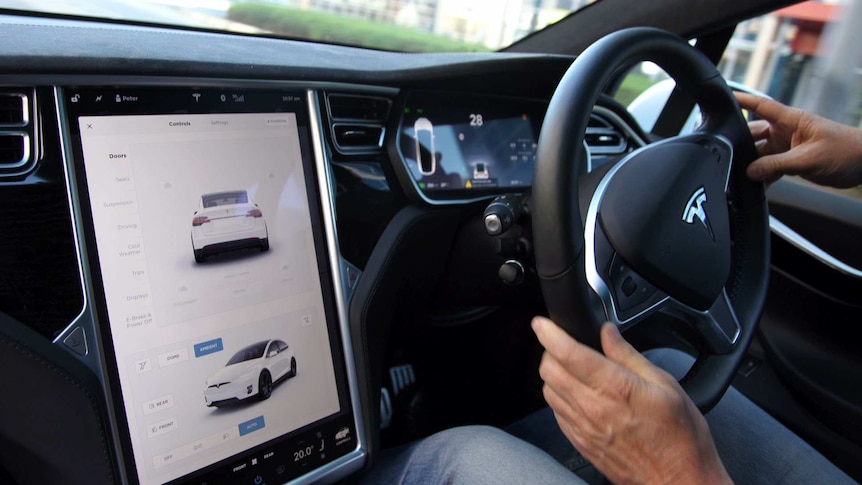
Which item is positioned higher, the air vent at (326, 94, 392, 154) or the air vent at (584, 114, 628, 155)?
the air vent at (326, 94, 392, 154)

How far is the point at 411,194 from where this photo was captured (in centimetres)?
133

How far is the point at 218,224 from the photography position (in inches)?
40.2

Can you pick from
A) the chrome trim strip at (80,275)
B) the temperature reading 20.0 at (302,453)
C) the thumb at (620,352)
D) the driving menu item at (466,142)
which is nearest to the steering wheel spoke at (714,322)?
the thumb at (620,352)

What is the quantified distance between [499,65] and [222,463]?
3.12 feet

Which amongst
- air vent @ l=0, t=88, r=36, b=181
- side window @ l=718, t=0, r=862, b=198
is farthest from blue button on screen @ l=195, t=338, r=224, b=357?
side window @ l=718, t=0, r=862, b=198

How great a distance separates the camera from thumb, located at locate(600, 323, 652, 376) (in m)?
0.82

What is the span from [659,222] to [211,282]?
747 mm

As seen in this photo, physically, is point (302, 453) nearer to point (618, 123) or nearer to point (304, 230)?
point (304, 230)

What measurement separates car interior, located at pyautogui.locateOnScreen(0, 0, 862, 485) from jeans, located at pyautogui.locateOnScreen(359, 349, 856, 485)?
11cm

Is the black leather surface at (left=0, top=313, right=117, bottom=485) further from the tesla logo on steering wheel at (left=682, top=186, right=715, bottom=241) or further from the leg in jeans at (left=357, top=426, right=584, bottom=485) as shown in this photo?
the tesla logo on steering wheel at (left=682, top=186, right=715, bottom=241)

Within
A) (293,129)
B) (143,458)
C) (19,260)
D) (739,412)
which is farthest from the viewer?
(739,412)

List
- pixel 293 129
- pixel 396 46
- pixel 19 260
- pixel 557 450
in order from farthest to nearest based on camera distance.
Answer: pixel 396 46 → pixel 557 450 → pixel 293 129 → pixel 19 260

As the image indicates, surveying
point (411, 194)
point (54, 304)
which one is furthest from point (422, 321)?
point (54, 304)

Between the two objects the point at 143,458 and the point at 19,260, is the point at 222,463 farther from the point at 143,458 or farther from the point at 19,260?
the point at 19,260
